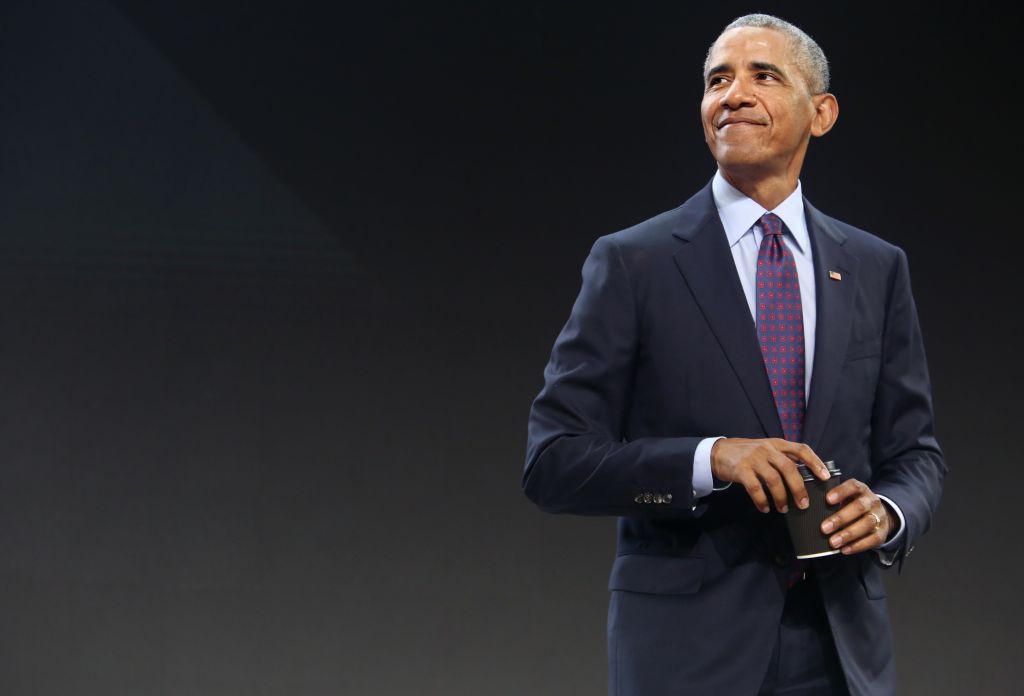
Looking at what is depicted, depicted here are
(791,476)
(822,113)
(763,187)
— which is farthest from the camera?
(822,113)

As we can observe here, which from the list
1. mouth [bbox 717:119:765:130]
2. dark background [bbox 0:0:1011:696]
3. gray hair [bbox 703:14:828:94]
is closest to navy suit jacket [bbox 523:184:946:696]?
mouth [bbox 717:119:765:130]

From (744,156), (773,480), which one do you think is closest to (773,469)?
(773,480)

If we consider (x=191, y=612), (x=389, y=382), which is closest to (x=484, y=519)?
(x=389, y=382)

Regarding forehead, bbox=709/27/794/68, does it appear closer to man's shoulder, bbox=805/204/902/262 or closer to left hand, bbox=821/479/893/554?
man's shoulder, bbox=805/204/902/262

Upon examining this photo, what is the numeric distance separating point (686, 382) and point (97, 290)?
2.48 m

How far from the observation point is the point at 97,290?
340 cm

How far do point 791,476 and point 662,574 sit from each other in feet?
0.77

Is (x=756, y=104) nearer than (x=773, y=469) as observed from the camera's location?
No

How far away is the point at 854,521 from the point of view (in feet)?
4.07

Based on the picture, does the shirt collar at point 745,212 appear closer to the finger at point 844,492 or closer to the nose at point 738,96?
the nose at point 738,96

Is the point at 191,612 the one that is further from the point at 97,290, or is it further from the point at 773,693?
the point at 773,693

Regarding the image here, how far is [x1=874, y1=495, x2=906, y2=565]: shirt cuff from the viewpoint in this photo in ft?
4.31

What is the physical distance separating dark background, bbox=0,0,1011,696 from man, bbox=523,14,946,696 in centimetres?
192

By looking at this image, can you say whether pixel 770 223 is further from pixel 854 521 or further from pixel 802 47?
pixel 854 521
